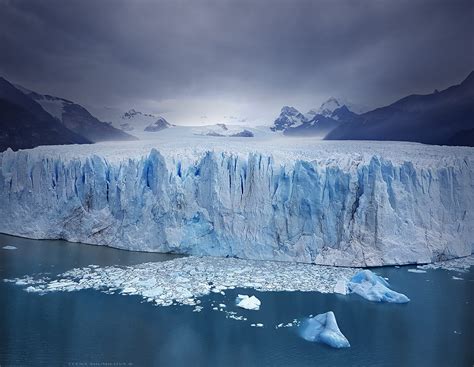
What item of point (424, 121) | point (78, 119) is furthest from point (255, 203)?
point (78, 119)

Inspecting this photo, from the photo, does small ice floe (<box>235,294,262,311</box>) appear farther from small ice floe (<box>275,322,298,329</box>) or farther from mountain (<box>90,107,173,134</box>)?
mountain (<box>90,107,173,134</box>)

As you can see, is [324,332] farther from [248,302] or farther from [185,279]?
[185,279]

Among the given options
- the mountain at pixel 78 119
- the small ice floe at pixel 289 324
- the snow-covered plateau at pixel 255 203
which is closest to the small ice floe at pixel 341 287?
the small ice floe at pixel 289 324

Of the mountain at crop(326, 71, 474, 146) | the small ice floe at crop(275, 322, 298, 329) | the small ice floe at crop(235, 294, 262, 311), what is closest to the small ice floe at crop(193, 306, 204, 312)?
the small ice floe at crop(235, 294, 262, 311)

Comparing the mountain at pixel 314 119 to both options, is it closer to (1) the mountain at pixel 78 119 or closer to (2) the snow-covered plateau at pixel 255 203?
(2) the snow-covered plateau at pixel 255 203

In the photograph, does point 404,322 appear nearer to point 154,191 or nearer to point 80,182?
point 154,191
